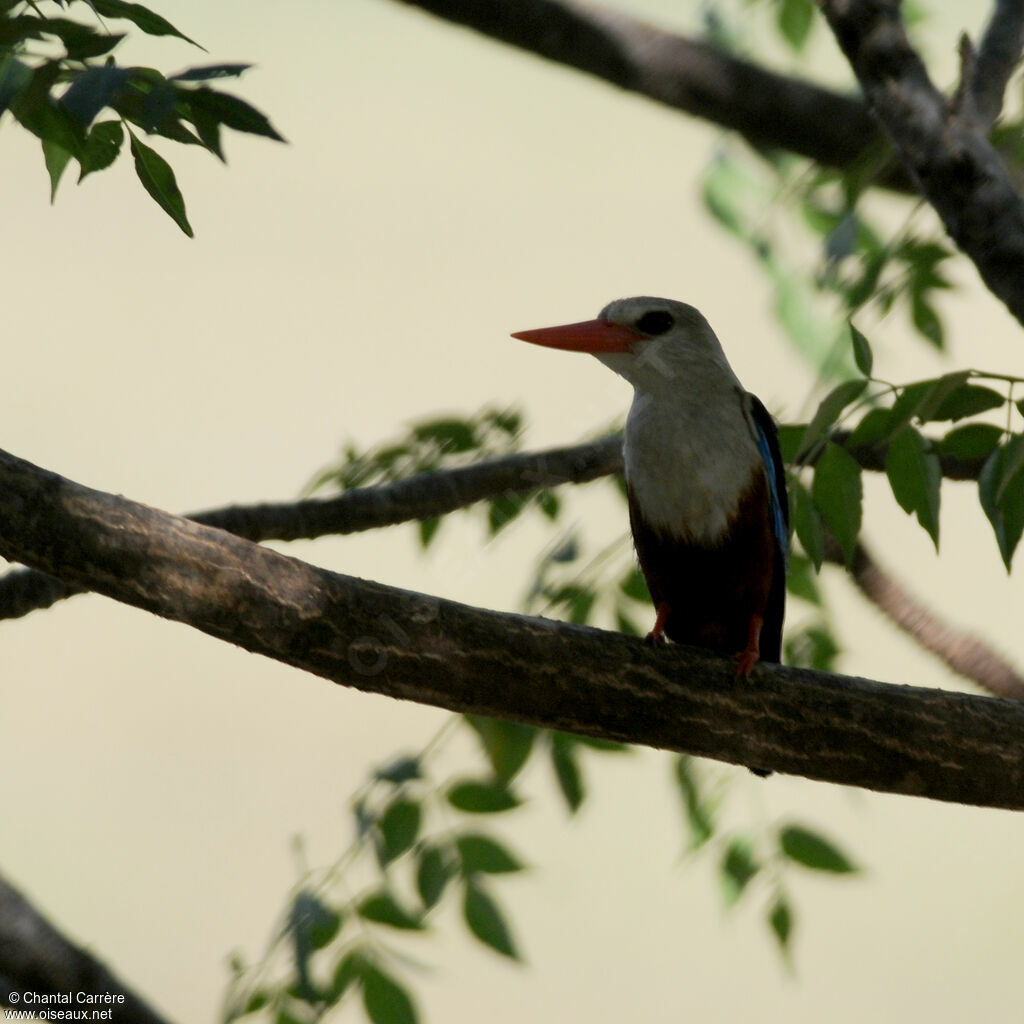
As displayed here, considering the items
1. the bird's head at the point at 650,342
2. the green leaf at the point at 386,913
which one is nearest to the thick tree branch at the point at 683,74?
the bird's head at the point at 650,342

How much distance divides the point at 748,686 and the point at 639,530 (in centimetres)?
58

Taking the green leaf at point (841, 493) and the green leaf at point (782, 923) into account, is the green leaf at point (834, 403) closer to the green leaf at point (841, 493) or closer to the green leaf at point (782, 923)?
the green leaf at point (841, 493)

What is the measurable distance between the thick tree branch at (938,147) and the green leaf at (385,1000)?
1.85 m

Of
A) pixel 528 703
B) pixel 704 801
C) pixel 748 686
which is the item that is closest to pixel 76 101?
pixel 528 703

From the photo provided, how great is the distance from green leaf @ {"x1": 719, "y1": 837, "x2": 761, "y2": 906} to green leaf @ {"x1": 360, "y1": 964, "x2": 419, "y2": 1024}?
0.79 m

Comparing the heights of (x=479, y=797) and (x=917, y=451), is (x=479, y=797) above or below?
below

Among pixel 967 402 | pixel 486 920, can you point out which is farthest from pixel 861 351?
pixel 486 920

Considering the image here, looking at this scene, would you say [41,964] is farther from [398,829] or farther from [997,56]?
[997,56]

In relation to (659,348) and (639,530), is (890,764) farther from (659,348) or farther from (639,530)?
(659,348)

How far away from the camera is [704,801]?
2945 mm

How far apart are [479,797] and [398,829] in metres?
0.18

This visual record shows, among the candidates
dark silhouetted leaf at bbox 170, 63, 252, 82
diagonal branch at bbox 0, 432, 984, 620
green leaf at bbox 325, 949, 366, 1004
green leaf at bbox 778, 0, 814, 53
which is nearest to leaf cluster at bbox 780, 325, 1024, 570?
diagonal branch at bbox 0, 432, 984, 620

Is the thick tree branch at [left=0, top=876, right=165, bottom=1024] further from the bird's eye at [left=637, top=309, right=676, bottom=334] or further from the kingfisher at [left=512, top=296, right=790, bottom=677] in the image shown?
the bird's eye at [left=637, top=309, right=676, bottom=334]

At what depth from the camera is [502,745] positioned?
8.99 ft
